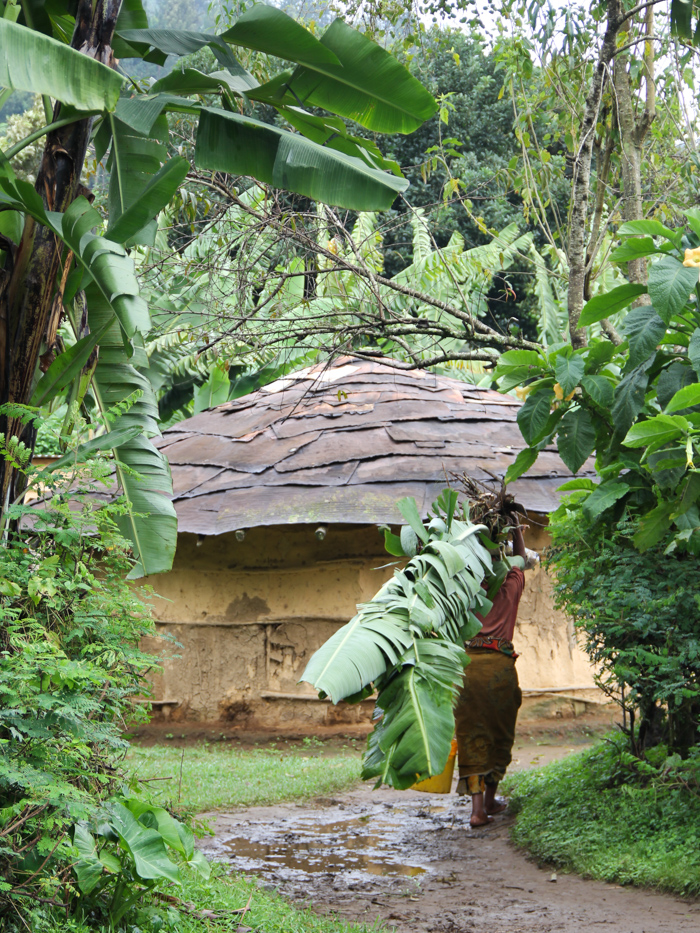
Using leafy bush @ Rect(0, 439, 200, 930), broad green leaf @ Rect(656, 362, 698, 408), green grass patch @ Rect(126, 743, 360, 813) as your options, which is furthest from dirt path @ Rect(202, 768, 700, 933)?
broad green leaf @ Rect(656, 362, 698, 408)

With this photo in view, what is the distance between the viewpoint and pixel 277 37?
434cm

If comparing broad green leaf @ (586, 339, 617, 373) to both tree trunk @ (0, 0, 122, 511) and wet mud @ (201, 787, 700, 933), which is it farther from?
tree trunk @ (0, 0, 122, 511)

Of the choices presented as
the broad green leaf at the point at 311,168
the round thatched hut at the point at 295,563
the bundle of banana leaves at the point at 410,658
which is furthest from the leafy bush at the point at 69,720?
the round thatched hut at the point at 295,563

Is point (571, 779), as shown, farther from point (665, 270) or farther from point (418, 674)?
point (665, 270)

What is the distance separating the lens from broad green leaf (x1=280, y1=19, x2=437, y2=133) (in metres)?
4.45

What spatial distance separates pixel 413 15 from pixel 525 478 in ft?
18.0

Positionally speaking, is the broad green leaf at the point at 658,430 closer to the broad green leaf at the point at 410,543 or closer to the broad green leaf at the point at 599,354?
the broad green leaf at the point at 599,354

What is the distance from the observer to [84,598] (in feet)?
12.2

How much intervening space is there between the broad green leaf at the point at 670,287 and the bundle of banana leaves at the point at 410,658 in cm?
180

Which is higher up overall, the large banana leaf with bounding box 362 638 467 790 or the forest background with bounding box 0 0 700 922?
the forest background with bounding box 0 0 700 922

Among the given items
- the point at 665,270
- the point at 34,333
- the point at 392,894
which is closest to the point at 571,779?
the point at 392,894

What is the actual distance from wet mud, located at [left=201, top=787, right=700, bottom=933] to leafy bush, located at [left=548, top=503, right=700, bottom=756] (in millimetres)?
1206

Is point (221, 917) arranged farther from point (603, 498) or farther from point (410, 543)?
point (603, 498)

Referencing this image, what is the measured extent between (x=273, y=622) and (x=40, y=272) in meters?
7.01
